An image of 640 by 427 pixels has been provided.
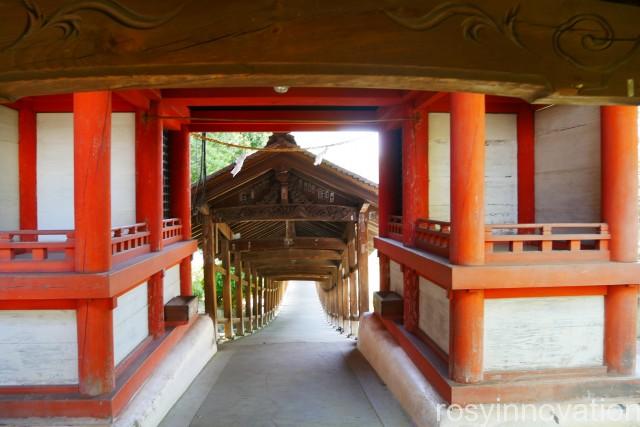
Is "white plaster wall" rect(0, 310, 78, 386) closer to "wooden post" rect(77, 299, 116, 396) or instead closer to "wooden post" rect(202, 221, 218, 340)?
"wooden post" rect(77, 299, 116, 396)

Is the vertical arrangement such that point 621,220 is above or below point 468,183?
below

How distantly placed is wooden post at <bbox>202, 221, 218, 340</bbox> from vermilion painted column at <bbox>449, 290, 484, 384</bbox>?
681cm

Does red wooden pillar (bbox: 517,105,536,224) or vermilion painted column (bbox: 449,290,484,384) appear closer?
vermilion painted column (bbox: 449,290,484,384)

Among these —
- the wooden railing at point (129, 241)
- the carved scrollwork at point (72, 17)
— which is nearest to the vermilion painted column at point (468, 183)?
the carved scrollwork at point (72, 17)

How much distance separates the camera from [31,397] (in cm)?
457

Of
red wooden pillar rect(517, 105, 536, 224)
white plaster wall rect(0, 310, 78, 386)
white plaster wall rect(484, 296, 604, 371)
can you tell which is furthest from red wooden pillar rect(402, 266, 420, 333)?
white plaster wall rect(0, 310, 78, 386)

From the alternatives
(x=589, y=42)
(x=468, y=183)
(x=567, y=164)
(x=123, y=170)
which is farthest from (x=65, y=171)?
(x=567, y=164)

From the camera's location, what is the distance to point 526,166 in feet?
23.3

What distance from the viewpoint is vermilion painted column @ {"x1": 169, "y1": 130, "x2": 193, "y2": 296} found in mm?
8312

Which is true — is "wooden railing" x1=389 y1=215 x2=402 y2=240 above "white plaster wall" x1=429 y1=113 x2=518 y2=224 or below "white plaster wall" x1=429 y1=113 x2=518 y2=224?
below

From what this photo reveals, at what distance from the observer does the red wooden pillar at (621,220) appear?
194 inches

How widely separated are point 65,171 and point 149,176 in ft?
4.77

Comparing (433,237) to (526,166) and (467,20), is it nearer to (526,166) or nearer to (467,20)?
(526,166)

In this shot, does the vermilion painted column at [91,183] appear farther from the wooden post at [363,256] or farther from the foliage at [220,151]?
the foliage at [220,151]
